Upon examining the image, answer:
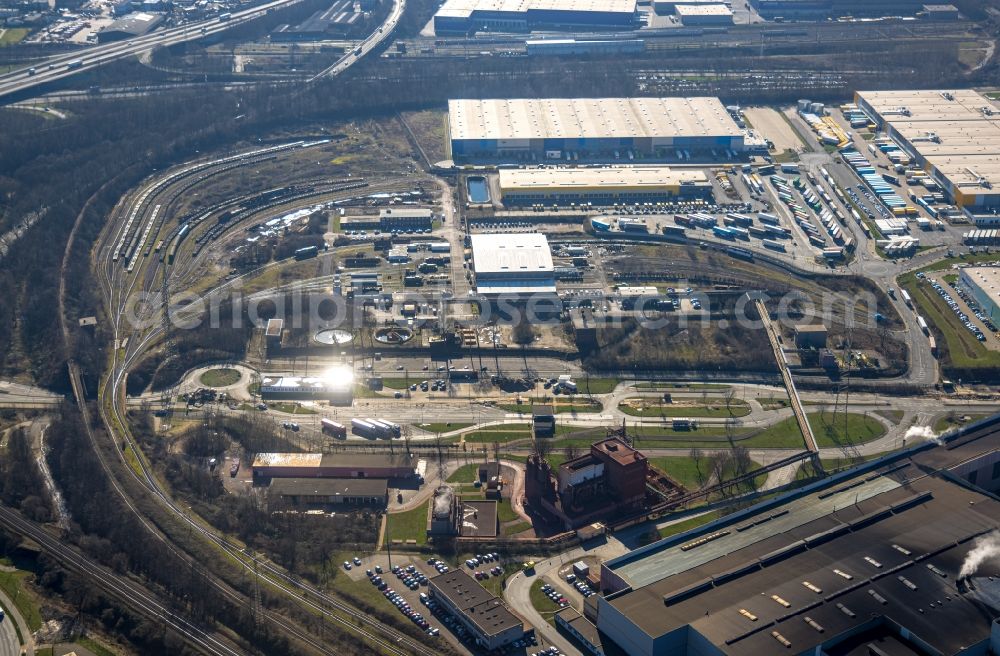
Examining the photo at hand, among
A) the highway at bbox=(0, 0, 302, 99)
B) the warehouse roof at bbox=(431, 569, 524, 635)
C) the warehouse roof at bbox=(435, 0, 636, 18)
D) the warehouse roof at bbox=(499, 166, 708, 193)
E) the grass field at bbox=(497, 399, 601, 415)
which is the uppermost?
the warehouse roof at bbox=(435, 0, 636, 18)

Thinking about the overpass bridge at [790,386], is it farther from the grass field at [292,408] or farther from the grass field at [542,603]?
the grass field at [292,408]

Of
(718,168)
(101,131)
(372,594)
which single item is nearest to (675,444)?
(372,594)

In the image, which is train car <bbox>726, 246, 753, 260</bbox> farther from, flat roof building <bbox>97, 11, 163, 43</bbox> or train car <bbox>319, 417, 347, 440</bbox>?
flat roof building <bbox>97, 11, 163, 43</bbox>

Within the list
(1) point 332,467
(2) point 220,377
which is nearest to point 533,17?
(2) point 220,377

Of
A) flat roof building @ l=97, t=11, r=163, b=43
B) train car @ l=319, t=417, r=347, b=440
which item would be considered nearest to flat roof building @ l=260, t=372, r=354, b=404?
train car @ l=319, t=417, r=347, b=440

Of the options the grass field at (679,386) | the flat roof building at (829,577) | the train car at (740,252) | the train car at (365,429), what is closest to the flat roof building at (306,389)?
the train car at (365,429)
